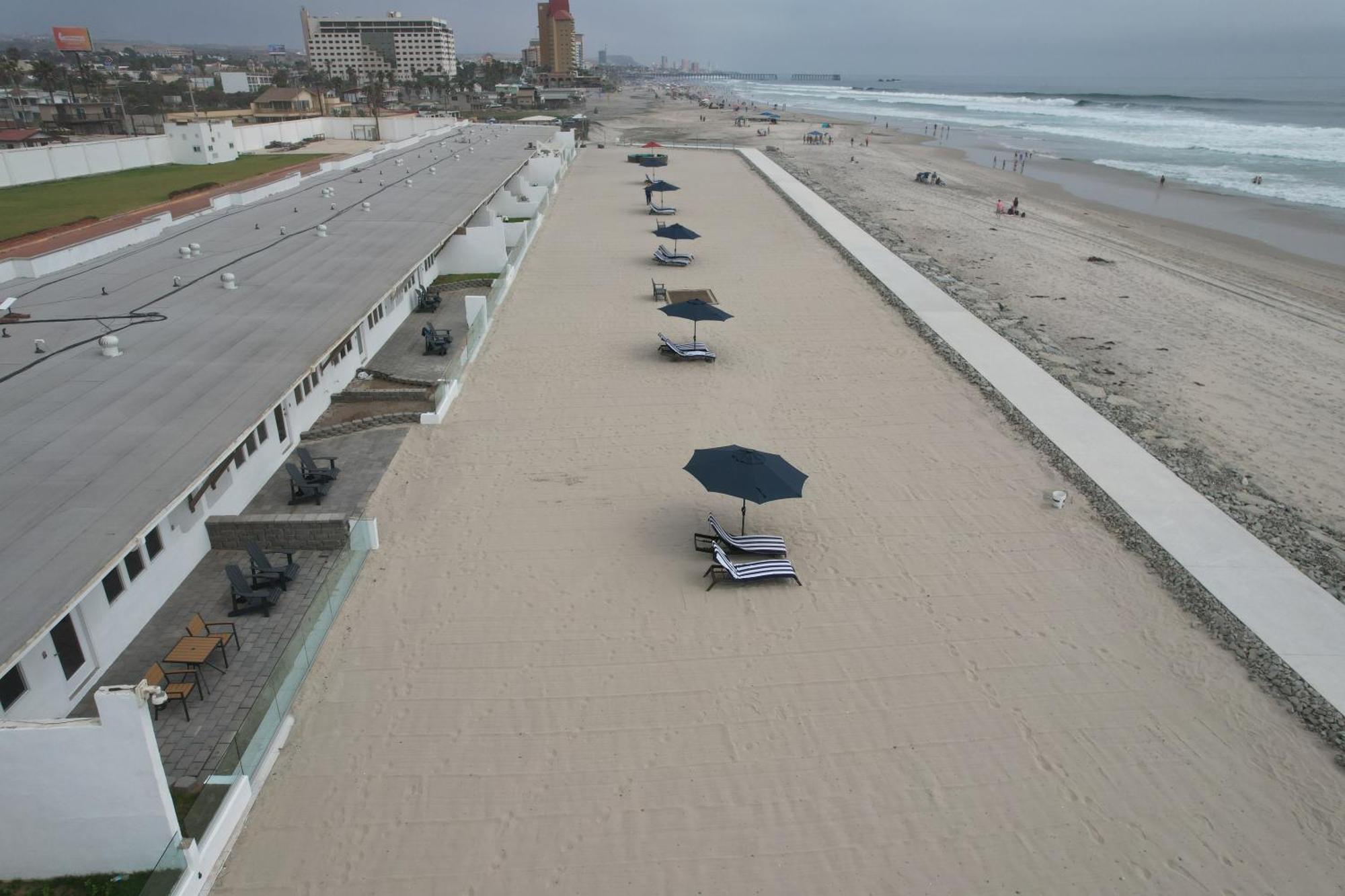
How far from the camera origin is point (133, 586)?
934 cm

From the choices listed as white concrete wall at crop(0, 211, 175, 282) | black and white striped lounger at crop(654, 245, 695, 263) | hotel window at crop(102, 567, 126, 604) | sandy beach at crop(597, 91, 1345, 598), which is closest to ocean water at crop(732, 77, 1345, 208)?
sandy beach at crop(597, 91, 1345, 598)

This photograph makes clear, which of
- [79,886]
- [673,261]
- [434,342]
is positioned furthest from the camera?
[673,261]

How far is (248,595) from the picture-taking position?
9.68m

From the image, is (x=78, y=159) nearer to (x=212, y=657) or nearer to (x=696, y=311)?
(x=696, y=311)

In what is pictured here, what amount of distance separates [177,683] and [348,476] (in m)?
5.11

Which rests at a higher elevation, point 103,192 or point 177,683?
point 103,192

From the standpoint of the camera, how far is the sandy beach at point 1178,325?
44.4ft

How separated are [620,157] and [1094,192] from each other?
28973 mm

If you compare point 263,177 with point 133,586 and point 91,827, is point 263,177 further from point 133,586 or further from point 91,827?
point 91,827

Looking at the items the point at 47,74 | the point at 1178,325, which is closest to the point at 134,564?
Result: the point at 1178,325

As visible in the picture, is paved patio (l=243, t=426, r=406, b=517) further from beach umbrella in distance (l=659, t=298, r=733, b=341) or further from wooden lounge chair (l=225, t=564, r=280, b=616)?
beach umbrella in distance (l=659, t=298, r=733, b=341)

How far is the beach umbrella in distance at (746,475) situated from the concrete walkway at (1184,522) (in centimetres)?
536

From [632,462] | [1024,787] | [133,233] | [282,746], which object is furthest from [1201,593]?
[133,233]

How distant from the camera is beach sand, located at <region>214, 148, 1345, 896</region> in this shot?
6.84 meters
